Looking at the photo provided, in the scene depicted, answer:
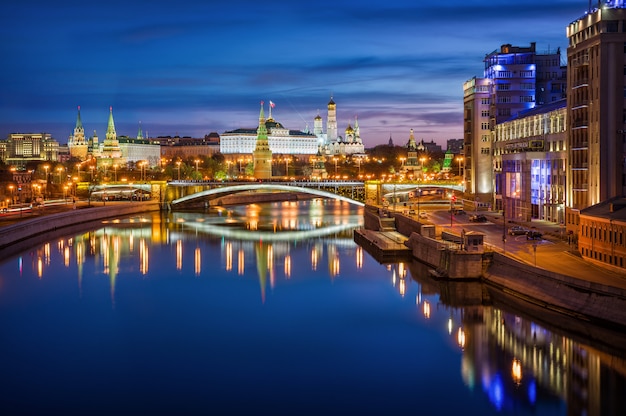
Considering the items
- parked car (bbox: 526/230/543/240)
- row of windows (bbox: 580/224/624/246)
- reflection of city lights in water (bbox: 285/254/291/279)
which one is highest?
row of windows (bbox: 580/224/624/246)

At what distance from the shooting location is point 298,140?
18050 centimetres

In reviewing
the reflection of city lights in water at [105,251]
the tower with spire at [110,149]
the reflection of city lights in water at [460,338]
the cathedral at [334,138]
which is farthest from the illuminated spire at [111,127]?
the reflection of city lights in water at [460,338]

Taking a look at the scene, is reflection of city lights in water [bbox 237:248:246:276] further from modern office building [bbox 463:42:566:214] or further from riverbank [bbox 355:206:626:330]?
modern office building [bbox 463:42:566:214]

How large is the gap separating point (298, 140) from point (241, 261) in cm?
14022

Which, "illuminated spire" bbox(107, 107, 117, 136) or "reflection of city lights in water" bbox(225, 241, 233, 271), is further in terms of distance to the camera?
"illuminated spire" bbox(107, 107, 117, 136)

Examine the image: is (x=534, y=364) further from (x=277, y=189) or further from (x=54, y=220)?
(x=277, y=189)

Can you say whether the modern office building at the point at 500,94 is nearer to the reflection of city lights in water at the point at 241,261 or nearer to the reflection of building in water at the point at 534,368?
the reflection of city lights in water at the point at 241,261

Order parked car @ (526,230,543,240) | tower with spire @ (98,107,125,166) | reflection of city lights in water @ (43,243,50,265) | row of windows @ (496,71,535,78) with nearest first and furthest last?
1. parked car @ (526,230,543,240)
2. reflection of city lights in water @ (43,243,50,265)
3. row of windows @ (496,71,535,78)
4. tower with spire @ (98,107,125,166)

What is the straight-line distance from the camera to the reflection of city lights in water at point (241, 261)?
38.2 metres

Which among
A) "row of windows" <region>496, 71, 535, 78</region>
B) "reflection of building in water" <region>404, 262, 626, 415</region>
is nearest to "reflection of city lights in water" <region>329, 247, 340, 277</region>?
"reflection of building in water" <region>404, 262, 626, 415</region>

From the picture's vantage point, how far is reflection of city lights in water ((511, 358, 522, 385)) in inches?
784

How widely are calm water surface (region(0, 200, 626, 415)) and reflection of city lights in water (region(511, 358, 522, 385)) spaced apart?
5cm

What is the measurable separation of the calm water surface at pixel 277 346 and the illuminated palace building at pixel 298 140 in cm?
13250

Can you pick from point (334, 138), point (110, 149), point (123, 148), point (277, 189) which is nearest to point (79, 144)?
point (123, 148)
